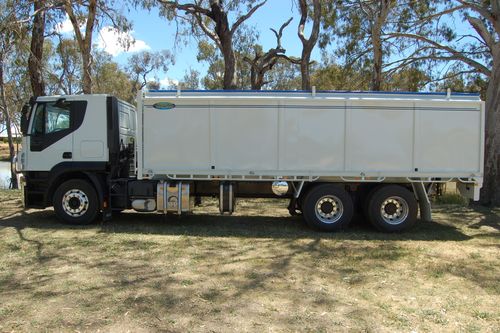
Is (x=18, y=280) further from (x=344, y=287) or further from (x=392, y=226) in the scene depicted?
(x=392, y=226)

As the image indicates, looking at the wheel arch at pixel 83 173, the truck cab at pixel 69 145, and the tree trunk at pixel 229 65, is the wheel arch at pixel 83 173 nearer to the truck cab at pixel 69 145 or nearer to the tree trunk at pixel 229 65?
the truck cab at pixel 69 145

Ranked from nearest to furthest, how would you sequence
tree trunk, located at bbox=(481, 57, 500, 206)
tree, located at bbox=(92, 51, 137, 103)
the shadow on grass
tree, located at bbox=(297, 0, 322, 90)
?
the shadow on grass, tree trunk, located at bbox=(481, 57, 500, 206), tree, located at bbox=(297, 0, 322, 90), tree, located at bbox=(92, 51, 137, 103)

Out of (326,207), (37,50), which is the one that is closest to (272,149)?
(326,207)

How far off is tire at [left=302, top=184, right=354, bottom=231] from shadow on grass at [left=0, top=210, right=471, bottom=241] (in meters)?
0.19

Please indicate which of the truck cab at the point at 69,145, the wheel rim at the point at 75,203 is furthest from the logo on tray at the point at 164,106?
the wheel rim at the point at 75,203

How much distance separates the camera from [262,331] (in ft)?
14.5

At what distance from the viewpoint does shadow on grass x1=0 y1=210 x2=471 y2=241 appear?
9.11 meters

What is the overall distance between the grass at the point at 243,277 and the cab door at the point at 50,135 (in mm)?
1349

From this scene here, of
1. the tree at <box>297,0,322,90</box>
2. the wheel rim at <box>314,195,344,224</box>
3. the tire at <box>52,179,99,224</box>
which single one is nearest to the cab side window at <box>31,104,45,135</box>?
the tire at <box>52,179,99,224</box>

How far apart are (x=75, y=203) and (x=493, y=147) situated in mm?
11298

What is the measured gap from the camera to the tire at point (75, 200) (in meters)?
9.72

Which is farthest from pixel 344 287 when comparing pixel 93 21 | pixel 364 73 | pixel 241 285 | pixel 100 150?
pixel 364 73

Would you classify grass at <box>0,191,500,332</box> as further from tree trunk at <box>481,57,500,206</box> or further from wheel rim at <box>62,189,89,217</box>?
tree trunk at <box>481,57,500,206</box>

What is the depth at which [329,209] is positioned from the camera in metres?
9.45
